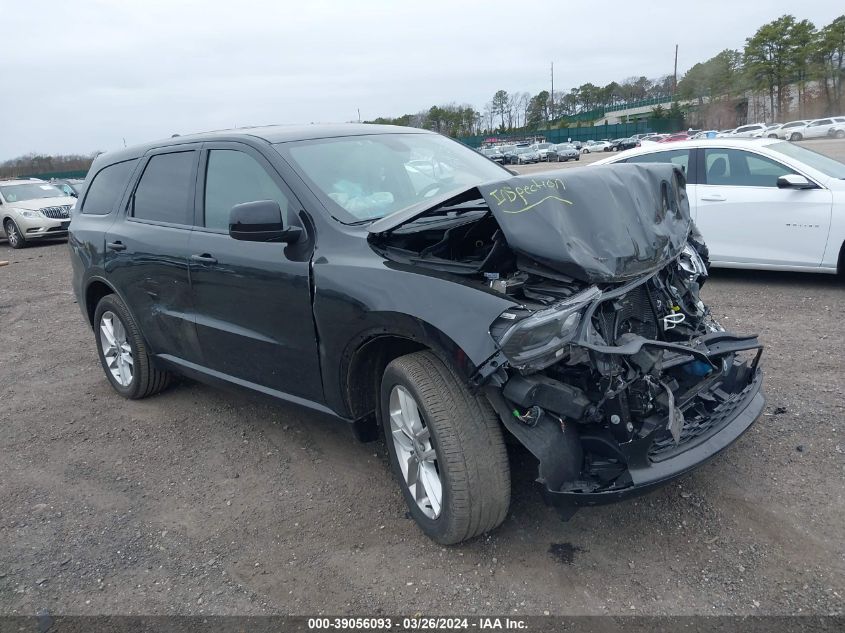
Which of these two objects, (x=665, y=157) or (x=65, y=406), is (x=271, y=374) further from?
(x=665, y=157)

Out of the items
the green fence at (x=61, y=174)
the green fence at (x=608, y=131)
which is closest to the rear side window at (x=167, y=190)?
the green fence at (x=61, y=174)

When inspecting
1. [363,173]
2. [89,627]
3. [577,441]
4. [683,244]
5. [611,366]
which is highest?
[363,173]

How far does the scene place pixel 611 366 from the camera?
101 inches

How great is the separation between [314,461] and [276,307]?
1031 mm

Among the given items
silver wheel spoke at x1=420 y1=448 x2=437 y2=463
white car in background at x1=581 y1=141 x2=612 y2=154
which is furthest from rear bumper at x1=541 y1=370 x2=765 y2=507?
white car in background at x1=581 y1=141 x2=612 y2=154

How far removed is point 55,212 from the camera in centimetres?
1634

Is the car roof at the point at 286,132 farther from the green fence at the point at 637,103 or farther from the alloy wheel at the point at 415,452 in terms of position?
the green fence at the point at 637,103

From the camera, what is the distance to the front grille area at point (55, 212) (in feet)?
53.3

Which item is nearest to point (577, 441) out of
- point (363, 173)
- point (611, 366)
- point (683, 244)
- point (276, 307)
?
point (611, 366)

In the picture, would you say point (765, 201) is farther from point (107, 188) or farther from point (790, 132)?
point (790, 132)

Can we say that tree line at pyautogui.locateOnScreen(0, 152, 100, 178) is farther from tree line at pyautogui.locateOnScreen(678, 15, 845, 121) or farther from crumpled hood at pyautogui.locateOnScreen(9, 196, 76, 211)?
tree line at pyautogui.locateOnScreen(678, 15, 845, 121)

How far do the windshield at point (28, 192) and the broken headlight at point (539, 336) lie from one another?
18.0m

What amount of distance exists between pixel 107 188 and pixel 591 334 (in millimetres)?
4085

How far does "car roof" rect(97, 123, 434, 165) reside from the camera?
3.86m
